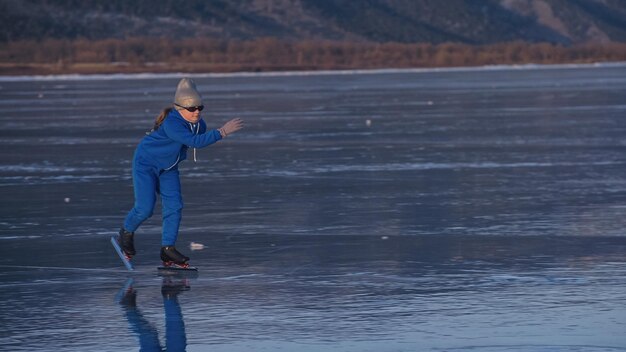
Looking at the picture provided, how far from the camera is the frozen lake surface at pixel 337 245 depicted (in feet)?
25.4

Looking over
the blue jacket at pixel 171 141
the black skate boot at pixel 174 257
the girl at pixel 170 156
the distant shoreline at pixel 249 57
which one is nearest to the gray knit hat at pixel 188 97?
the girl at pixel 170 156

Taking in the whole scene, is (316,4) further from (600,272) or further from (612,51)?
(600,272)

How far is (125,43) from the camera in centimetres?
11056

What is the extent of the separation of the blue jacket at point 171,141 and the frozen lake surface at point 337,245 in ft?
2.65

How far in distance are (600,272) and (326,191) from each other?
6020mm

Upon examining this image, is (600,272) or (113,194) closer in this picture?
(600,272)

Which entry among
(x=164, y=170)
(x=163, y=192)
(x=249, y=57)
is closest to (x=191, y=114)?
(x=164, y=170)

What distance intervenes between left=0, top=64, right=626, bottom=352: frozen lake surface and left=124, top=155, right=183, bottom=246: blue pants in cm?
35

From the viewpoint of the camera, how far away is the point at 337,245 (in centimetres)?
1110

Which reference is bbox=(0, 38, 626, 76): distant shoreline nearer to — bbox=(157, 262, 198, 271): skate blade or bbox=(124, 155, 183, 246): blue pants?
bbox=(124, 155, 183, 246): blue pants

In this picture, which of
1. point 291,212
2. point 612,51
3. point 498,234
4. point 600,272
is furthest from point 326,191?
point 612,51

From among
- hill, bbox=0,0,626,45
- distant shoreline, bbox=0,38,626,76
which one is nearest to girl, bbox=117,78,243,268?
distant shoreline, bbox=0,38,626,76

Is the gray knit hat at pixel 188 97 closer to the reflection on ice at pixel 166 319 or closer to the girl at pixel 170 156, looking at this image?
the girl at pixel 170 156

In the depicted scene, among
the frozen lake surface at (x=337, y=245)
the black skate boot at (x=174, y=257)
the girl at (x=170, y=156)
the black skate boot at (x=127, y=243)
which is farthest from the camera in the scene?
the black skate boot at (x=127, y=243)
